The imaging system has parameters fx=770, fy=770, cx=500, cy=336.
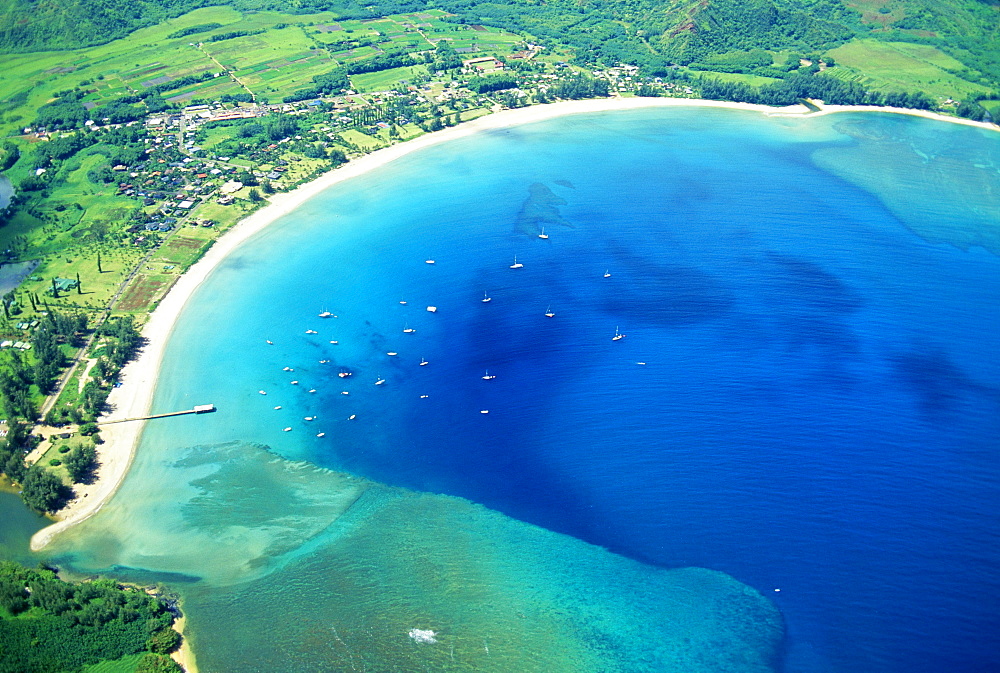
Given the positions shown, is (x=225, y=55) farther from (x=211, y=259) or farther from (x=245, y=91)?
(x=211, y=259)

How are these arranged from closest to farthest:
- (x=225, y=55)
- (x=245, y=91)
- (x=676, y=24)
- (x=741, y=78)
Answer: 1. (x=245, y=91)
2. (x=741, y=78)
3. (x=225, y=55)
4. (x=676, y=24)

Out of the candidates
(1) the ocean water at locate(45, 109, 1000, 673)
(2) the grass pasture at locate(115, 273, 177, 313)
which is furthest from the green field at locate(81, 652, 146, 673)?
(2) the grass pasture at locate(115, 273, 177, 313)

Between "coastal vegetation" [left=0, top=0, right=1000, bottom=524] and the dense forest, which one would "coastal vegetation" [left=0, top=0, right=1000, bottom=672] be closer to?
the dense forest

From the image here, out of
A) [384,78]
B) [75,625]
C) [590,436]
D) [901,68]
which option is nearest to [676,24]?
[901,68]

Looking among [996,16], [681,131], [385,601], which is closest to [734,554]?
[385,601]

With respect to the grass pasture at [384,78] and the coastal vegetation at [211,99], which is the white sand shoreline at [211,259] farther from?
the grass pasture at [384,78]

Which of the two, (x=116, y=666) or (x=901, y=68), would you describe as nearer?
(x=116, y=666)
